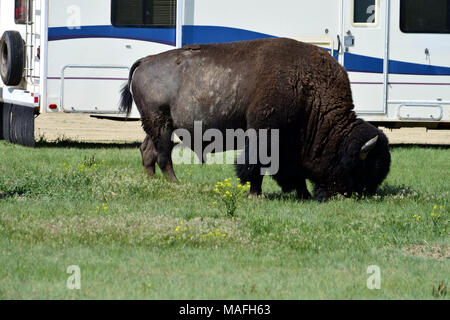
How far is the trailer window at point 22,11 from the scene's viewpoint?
13.2 metres

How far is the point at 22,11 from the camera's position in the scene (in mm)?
13656

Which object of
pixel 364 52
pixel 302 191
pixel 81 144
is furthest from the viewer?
pixel 81 144

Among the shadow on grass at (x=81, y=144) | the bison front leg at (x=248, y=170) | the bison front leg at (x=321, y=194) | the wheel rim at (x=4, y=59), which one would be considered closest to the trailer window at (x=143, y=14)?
the wheel rim at (x=4, y=59)

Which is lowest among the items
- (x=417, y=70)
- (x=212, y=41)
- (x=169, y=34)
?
(x=417, y=70)

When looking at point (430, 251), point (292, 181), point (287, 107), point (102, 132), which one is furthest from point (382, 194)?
point (102, 132)

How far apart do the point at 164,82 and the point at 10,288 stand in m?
4.78

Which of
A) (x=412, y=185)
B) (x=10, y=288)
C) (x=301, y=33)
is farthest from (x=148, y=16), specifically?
(x=10, y=288)

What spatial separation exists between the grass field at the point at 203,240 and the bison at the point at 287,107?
349 mm

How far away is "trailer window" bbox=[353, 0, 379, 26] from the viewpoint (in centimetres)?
1332

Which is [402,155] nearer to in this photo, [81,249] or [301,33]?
[301,33]

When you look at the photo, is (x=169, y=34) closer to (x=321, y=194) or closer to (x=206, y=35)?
(x=206, y=35)

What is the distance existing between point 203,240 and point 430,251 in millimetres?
1817

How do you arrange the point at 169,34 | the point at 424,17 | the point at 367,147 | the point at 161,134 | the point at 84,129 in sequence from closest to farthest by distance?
the point at 367,147, the point at 161,134, the point at 169,34, the point at 424,17, the point at 84,129

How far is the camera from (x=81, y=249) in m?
6.48
